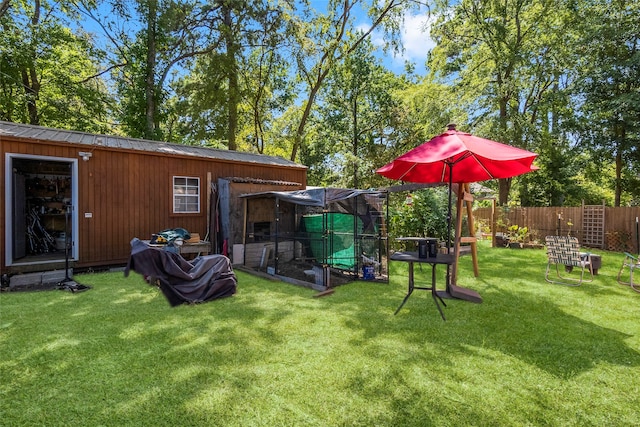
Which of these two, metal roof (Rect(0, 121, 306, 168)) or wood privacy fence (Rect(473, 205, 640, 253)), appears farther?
wood privacy fence (Rect(473, 205, 640, 253))

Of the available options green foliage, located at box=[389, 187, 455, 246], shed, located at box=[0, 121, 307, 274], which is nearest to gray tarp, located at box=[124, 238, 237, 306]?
shed, located at box=[0, 121, 307, 274]

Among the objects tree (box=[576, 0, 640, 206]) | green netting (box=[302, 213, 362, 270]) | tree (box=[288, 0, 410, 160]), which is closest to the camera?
green netting (box=[302, 213, 362, 270])

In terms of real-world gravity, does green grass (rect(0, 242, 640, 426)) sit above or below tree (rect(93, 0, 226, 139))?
below

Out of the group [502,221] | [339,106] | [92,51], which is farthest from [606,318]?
[92,51]

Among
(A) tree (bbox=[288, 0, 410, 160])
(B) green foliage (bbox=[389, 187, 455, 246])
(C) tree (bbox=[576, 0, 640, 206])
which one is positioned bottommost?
(B) green foliage (bbox=[389, 187, 455, 246])

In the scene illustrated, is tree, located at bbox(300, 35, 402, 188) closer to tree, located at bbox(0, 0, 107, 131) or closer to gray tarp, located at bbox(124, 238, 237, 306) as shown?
tree, located at bbox(0, 0, 107, 131)

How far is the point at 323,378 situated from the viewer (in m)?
2.58

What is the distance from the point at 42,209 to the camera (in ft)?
26.7

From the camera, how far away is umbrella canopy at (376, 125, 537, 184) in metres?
3.95

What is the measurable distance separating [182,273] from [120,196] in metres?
3.75

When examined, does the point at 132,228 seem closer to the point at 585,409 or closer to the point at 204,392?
the point at 204,392

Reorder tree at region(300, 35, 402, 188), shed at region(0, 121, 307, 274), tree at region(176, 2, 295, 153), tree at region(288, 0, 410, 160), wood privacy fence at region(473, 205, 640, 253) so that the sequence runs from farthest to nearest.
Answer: tree at region(300, 35, 402, 188), tree at region(288, 0, 410, 160), tree at region(176, 2, 295, 153), wood privacy fence at region(473, 205, 640, 253), shed at region(0, 121, 307, 274)

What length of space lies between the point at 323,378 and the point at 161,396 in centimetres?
124

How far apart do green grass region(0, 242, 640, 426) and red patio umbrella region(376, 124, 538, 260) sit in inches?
65.8
